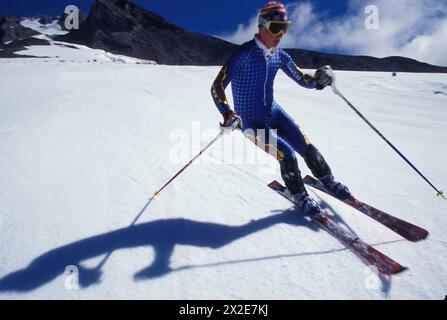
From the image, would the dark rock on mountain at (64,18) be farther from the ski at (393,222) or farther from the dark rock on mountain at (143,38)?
the ski at (393,222)

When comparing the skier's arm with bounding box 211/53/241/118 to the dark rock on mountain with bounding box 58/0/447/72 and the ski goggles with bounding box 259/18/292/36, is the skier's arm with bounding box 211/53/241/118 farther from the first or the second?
the dark rock on mountain with bounding box 58/0/447/72

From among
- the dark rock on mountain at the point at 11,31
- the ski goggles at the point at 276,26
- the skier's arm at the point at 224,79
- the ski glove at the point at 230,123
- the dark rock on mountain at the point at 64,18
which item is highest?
the dark rock on mountain at the point at 64,18

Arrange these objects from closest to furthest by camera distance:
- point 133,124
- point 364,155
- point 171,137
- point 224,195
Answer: point 224,195, point 364,155, point 171,137, point 133,124

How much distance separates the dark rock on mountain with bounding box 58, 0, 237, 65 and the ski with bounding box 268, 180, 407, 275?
8316cm

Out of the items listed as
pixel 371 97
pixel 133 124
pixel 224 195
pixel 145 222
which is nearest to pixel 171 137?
pixel 133 124

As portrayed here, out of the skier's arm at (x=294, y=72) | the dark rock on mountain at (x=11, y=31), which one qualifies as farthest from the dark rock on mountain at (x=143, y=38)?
the skier's arm at (x=294, y=72)

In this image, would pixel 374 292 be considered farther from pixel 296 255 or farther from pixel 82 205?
pixel 82 205

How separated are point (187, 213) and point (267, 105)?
4.90 feet

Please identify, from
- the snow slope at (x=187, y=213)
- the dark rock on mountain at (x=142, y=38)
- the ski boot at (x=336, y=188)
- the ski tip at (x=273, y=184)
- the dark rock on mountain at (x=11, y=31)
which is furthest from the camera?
the dark rock on mountain at (x=142, y=38)

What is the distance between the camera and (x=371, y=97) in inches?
430

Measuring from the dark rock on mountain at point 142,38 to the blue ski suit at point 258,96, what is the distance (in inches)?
3237

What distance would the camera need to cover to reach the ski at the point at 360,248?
2.51 metres

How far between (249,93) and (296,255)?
176 cm

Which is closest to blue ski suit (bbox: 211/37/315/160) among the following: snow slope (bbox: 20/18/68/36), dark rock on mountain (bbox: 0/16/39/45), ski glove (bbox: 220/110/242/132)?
ski glove (bbox: 220/110/242/132)
